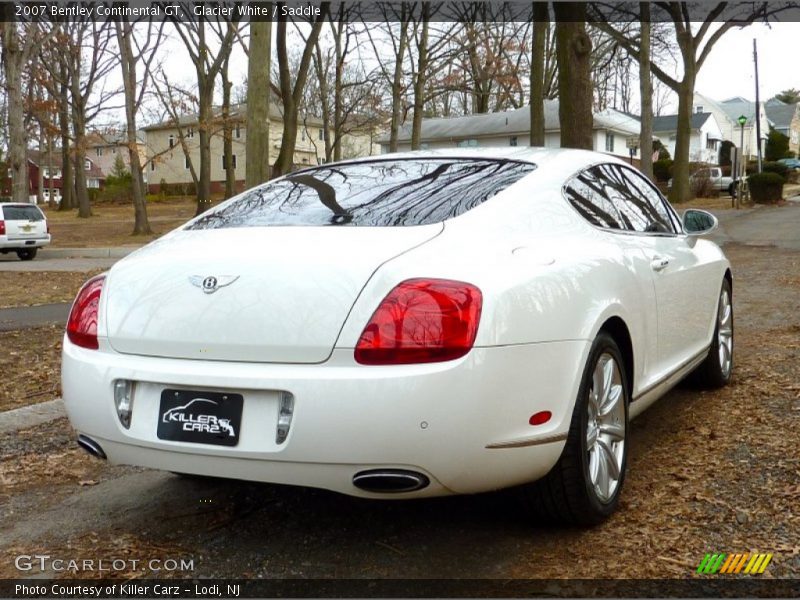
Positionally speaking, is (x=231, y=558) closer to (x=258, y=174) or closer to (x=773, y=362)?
(x=773, y=362)

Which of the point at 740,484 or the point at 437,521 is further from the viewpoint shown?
the point at 740,484

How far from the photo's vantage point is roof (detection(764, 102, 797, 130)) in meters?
99.8

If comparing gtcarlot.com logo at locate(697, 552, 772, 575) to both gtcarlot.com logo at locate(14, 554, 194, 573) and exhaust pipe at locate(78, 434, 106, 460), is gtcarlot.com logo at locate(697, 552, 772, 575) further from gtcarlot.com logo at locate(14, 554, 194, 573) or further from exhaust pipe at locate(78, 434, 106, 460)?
exhaust pipe at locate(78, 434, 106, 460)

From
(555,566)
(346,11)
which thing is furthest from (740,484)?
(346,11)

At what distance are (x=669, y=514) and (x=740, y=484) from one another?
0.49m

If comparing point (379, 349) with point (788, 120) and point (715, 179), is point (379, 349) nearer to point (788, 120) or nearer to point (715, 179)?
point (715, 179)

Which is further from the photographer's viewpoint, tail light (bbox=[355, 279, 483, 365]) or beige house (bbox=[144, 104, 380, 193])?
beige house (bbox=[144, 104, 380, 193])

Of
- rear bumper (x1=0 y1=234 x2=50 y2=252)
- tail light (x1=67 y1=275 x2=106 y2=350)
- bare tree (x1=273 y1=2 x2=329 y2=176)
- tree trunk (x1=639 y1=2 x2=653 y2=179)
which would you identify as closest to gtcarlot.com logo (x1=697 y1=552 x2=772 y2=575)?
tail light (x1=67 y1=275 x2=106 y2=350)

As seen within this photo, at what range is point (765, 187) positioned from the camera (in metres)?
31.4

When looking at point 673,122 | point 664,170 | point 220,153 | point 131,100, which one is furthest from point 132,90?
point 673,122

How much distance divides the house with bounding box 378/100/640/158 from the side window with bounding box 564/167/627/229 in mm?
52527

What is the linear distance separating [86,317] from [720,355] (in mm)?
3750

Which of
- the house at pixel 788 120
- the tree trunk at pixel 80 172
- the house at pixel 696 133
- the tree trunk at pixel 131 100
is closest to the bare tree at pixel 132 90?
the tree trunk at pixel 131 100

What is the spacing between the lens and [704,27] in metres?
30.9
